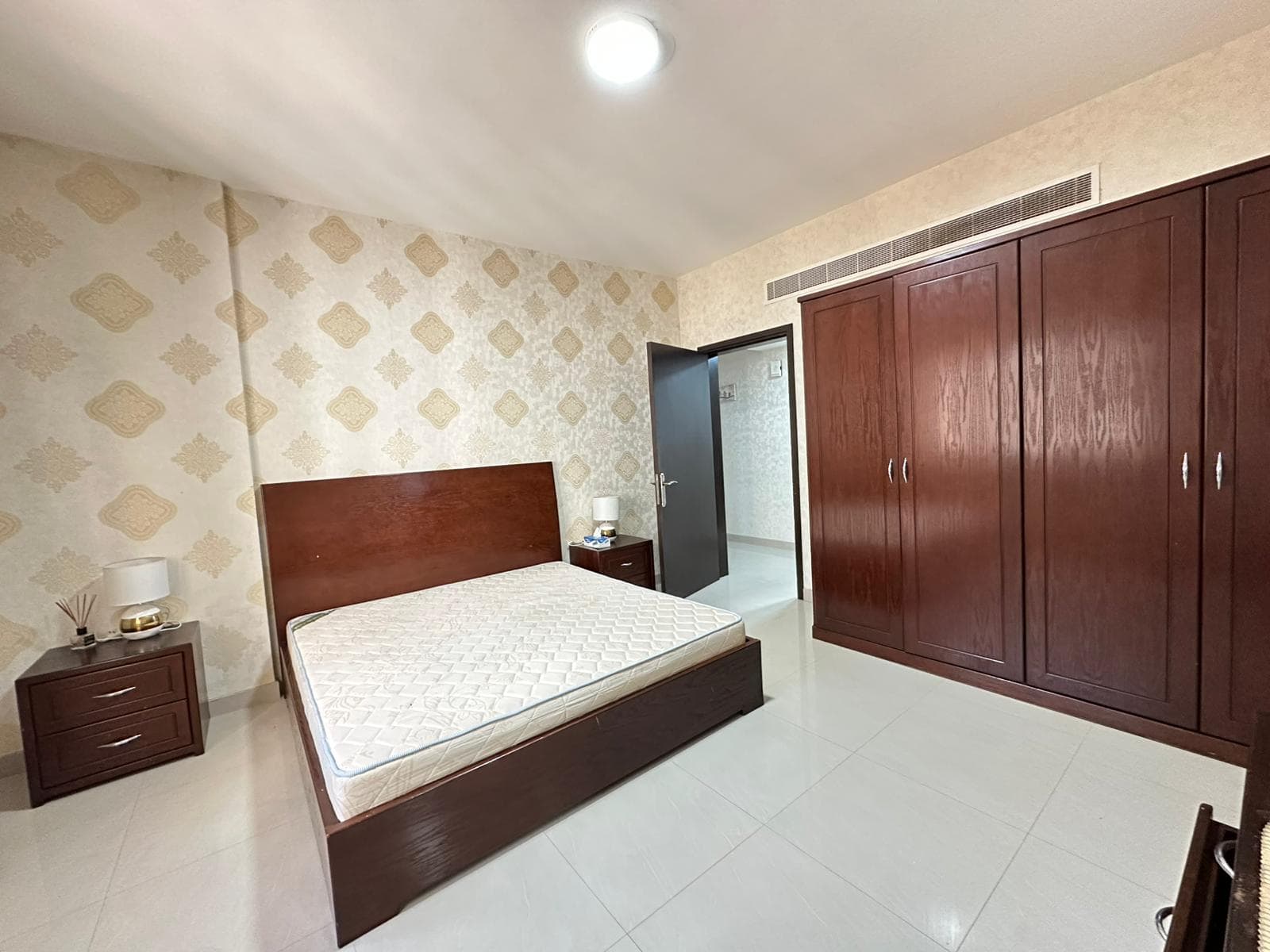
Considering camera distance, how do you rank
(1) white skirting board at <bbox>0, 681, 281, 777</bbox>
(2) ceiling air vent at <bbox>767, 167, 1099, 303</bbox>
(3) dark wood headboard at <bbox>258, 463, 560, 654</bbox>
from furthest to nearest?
(3) dark wood headboard at <bbox>258, 463, 560, 654</bbox>, (1) white skirting board at <bbox>0, 681, 281, 777</bbox>, (2) ceiling air vent at <bbox>767, 167, 1099, 303</bbox>

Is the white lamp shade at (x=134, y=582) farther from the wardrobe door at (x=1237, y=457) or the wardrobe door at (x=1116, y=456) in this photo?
the wardrobe door at (x=1237, y=457)

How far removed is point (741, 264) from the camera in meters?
3.95

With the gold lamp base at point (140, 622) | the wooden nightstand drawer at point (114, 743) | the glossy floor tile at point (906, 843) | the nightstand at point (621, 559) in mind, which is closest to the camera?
the glossy floor tile at point (906, 843)

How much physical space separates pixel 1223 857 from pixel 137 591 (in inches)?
132

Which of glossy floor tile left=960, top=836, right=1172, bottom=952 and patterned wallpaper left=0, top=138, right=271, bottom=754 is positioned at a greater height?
patterned wallpaper left=0, top=138, right=271, bottom=754

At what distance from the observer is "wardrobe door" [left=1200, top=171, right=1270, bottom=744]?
168 centimetres

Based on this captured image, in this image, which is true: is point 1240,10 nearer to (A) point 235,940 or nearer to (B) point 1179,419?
(B) point 1179,419

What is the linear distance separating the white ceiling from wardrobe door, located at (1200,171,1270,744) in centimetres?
87

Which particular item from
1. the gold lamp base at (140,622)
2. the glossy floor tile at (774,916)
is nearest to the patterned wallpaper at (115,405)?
the gold lamp base at (140,622)

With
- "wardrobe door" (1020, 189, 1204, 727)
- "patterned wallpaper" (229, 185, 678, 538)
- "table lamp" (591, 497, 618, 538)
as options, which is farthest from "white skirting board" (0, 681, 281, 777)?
"wardrobe door" (1020, 189, 1204, 727)

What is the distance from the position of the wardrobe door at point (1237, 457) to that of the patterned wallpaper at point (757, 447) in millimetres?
3610

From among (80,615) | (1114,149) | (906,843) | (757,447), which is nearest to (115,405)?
(80,615)

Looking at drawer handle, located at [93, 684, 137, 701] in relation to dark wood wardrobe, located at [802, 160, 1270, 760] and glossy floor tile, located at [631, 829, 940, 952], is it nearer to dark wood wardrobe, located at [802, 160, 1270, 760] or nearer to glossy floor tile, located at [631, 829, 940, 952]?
glossy floor tile, located at [631, 829, 940, 952]

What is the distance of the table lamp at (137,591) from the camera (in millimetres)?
2162
